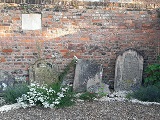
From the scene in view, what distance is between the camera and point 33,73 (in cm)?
714

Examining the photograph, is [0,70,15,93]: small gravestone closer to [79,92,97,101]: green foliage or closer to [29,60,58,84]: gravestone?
[29,60,58,84]: gravestone

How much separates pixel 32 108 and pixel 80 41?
2.20 meters

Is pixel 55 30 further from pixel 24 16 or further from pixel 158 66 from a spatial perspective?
pixel 158 66

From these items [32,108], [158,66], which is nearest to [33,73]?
[32,108]

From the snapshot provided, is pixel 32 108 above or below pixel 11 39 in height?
below

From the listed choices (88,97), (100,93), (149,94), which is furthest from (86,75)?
(149,94)

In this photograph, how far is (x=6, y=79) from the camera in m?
7.05

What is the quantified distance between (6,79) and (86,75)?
1.79 m

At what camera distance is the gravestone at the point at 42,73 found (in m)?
7.06

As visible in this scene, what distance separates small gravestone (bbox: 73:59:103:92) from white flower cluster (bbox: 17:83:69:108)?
112 centimetres

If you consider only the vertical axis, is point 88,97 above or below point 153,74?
below

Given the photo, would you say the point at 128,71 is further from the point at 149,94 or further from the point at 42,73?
the point at 42,73

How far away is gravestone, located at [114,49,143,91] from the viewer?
7266 mm

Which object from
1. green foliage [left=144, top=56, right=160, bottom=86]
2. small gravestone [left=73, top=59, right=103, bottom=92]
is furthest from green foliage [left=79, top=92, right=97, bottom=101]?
green foliage [left=144, top=56, right=160, bottom=86]
